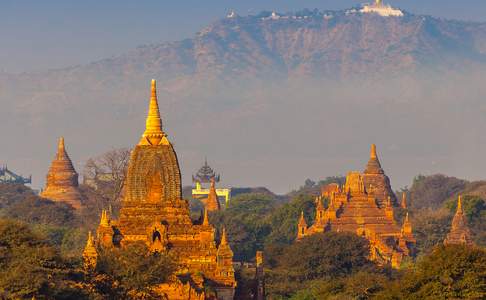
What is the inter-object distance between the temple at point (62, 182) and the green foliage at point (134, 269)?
66.1 meters

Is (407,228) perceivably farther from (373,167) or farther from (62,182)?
(62,182)

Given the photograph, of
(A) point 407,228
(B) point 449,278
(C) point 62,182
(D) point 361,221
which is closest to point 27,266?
(B) point 449,278

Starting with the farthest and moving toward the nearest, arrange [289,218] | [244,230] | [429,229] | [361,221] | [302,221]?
1. [289,218]
2. [429,229]
3. [244,230]
4. [302,221]
5. [361,221]

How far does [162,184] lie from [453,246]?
49.2ft

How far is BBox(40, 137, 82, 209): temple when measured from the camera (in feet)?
422

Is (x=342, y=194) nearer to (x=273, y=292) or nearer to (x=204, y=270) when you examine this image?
(x=273, y=292)

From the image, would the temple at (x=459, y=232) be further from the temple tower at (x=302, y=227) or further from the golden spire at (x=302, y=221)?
the golden spire at (x=302, y=221)

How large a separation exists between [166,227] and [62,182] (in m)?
59.8

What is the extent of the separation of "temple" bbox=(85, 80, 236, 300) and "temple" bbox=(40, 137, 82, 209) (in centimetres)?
5283

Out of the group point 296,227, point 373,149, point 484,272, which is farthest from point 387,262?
point 484,272

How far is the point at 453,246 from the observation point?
62844mm

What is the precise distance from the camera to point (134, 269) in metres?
60.5

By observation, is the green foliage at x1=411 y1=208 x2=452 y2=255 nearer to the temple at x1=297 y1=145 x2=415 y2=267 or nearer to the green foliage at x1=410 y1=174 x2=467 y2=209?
the temple at x1=297 y1=145 x2=415 y2=267

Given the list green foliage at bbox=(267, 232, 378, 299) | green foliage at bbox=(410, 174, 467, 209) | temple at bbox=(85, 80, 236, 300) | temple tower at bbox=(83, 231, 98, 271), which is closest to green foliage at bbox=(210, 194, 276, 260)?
green foliage at bbox=(267, 232, 378, 299)
